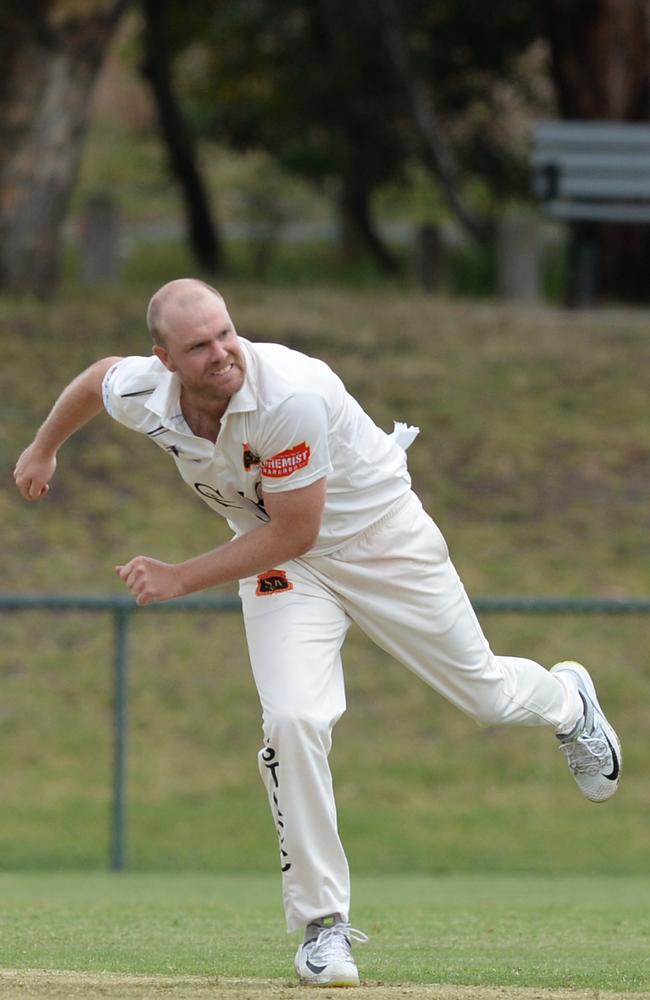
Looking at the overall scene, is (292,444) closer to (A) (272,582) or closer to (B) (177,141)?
(A) (272,582)

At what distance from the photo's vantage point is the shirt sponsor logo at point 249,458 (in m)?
5.36

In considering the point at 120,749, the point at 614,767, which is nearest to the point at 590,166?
the point at 120,749

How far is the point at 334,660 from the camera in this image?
18.7ft

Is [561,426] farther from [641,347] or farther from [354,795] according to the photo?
[354,795]

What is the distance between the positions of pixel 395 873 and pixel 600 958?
446cm

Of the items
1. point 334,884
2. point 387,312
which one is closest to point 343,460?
point 334,884

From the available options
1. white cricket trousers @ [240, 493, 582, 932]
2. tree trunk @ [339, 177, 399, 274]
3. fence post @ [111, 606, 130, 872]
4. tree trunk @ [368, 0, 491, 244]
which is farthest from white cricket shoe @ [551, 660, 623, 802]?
tree trunk @ [339, 177, 399, 274]

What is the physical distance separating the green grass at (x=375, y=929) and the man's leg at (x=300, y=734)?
0.37 metres

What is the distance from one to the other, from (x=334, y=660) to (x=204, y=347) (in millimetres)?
1136

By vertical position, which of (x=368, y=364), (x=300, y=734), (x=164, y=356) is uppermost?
(x=164, y=356)

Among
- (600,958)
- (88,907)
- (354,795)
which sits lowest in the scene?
(354,795)

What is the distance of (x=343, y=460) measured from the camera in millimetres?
5770

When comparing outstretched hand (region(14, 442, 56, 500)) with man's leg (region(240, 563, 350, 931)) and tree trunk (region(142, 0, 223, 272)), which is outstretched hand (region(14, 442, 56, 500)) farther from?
tree trunk (region(142, 0, 223, 272))

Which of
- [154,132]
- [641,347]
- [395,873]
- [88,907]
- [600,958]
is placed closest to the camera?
[600,958]
